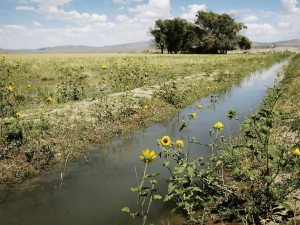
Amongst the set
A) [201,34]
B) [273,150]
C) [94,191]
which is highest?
[201,34]

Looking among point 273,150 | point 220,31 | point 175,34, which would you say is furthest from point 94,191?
point 175,34

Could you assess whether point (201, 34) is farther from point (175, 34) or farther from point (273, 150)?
point (273, 150)

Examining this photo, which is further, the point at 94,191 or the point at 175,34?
the point at 175,34

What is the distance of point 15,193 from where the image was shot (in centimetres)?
316

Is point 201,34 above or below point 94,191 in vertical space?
above

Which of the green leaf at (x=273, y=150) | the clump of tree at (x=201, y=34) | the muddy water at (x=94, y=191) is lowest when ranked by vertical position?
the muddy water at (x=94, y=191)

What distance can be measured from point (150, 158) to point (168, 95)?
19.0ft

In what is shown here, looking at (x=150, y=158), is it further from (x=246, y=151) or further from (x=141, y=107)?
(x=141, y=107)

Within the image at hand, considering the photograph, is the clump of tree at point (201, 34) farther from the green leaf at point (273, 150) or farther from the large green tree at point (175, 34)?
the green leaf at point (273, 150)

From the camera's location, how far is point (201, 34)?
48.9m

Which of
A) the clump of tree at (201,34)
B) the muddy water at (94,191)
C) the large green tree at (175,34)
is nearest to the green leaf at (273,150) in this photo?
the muddy water at (94,191)

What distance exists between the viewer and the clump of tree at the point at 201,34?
45.0 metres

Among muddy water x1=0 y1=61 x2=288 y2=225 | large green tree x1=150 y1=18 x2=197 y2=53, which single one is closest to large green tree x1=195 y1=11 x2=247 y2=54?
large green tree x1=150 y1=18 x2=197 y2=53

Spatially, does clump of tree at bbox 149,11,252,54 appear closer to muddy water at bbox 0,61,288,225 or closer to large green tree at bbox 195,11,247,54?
large green tree at bbox 195,11,247,54
